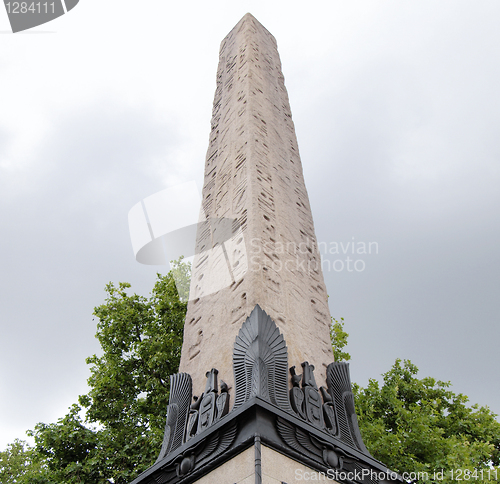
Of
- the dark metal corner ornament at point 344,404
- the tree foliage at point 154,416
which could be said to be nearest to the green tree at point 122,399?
the tree foliage at point 154,416

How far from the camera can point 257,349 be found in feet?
10.5

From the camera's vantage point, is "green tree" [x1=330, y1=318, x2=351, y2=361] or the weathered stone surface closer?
the weathered stone surface

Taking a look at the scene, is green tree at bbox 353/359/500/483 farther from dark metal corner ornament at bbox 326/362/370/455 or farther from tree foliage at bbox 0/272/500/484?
dark metal corner ornament at bbox 326/362/370/455

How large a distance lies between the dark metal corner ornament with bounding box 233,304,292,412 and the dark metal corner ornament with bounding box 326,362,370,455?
0.52 meters

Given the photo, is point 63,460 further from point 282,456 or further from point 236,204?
point 282,456

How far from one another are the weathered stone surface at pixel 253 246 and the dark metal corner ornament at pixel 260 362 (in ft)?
0.67

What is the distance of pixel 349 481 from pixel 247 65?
19.0ft

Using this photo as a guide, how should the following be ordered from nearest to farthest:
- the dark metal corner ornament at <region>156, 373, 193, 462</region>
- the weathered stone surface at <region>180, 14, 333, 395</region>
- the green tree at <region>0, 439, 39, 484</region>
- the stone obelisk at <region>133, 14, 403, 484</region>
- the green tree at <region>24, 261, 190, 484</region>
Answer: the stone obelisk at <region>133, 14, 403, 484</region> < the dark metal corner ornament at <region>156, 373, 193, 462</region> < the weathered stone surface at <region>180, 14, 333, 395</region> < the green tree at <region>24, 261, 190, 484</region> < the green tree at <region>0, 439, 39, 484</region>

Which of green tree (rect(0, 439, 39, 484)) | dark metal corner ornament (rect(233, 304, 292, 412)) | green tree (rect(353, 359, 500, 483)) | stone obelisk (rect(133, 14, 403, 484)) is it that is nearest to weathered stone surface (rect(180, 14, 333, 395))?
stone obelisk (rect(133, 14, 403, 484))

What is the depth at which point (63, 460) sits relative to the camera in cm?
827

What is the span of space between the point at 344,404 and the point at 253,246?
1.42 meters

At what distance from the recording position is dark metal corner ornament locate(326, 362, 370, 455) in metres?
3.34

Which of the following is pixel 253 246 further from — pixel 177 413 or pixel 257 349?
pixel 177 413

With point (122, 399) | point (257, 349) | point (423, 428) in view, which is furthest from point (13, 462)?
point (257, 349)
